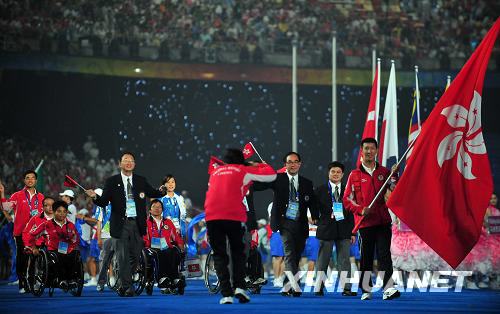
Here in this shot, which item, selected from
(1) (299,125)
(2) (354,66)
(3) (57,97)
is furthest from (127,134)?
(2) (354,66)

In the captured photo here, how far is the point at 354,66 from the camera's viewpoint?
32000 millimetres

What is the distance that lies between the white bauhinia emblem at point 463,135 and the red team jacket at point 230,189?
174 cm

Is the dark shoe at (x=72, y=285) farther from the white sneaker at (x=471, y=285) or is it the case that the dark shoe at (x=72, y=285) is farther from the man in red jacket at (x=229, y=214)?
the white sneaker at (x=471, y=285)

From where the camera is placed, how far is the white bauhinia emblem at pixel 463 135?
1018 centimetres

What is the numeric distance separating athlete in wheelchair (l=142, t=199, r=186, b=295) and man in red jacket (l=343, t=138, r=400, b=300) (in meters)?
2.82

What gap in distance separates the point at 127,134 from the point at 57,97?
2.39 metres

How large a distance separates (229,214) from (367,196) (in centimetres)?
162

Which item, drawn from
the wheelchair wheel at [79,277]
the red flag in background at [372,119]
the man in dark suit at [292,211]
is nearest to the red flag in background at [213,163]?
the man in dark suit at [292,211]

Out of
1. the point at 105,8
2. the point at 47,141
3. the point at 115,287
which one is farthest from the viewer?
the point at 105,8

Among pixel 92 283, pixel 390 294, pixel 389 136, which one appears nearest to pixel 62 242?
pixel 92 283

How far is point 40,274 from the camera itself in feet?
40.8

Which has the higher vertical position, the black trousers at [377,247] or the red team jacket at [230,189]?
the red team jacket at [230,189]

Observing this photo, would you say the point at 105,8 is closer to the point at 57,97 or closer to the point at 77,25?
the point at 77,25

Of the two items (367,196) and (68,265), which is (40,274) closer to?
(68,265)
